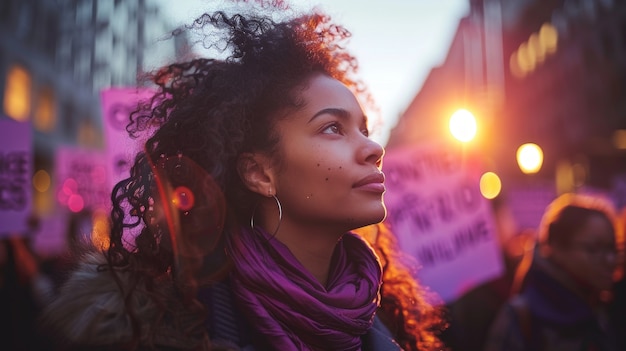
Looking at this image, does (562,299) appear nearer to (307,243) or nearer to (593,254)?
(593,254)

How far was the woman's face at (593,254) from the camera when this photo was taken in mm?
3443

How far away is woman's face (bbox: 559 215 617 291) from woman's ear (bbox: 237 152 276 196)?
2350 millimetres

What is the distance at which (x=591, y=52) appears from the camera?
31203 mm

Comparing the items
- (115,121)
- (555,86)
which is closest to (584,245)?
(115,121)

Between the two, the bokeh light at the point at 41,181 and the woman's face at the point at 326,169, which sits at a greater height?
the bokeh light at the point at 41,181

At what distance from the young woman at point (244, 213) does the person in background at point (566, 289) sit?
1.57m

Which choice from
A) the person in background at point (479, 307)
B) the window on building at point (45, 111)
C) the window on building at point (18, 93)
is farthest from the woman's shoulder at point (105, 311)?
the window on building at point (45, 111)

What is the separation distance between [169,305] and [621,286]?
3701 mm

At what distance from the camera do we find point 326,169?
6.23 feet

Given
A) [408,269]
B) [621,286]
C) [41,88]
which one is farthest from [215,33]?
[41,88]

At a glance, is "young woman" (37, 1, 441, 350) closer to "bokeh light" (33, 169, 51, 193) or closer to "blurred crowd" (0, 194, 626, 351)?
"blurred crowd" (0, 194, 626, 351)

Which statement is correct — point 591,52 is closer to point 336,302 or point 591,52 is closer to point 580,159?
point 580,159

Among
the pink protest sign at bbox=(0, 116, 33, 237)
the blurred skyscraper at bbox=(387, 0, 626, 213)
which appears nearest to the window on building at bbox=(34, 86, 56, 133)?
the blurred skyscraper at bbox=(387, 0, 626, 213)

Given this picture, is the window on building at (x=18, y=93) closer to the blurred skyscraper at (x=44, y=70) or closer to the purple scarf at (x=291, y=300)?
the blurred skyscraper at (x=44, y=70)
